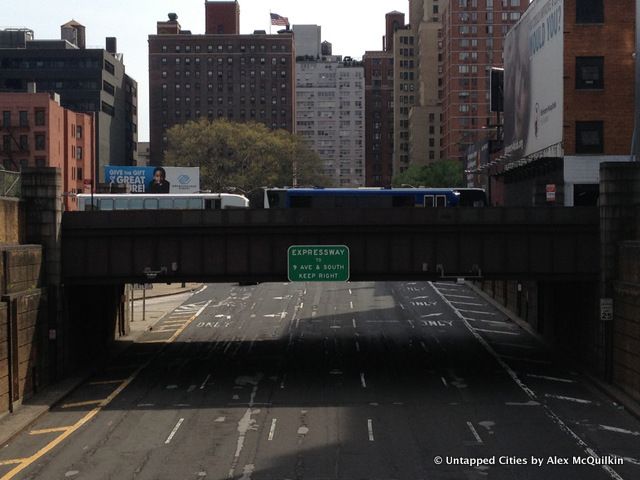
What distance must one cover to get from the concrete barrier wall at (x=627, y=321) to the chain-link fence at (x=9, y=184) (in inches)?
1111

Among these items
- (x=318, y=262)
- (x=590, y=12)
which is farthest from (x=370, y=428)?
(x=590, y=12)

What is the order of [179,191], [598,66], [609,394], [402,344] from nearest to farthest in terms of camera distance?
[609,394] < [402,344] < [598,66] < [179,191]

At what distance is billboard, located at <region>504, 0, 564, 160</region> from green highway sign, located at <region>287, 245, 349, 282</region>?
35.3m

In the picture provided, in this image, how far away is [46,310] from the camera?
41094 mm

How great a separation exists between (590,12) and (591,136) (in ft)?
Result: 32.8

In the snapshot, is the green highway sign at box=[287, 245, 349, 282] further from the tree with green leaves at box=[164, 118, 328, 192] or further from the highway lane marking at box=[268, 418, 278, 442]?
the tree with green leaves at box=[164, 118, 328, 192]

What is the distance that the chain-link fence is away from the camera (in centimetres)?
3847

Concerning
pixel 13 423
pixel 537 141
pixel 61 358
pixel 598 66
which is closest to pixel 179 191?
pixel 537 141

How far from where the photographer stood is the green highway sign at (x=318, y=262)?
4266 cm

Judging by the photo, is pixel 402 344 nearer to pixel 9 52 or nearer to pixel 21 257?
pixel 21 257

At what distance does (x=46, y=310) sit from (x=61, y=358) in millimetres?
2892

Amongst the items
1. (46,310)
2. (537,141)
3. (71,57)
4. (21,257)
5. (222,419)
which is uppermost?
(71,57)

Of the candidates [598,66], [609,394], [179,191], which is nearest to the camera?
[609,394]

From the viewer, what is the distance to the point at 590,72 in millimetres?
70438
